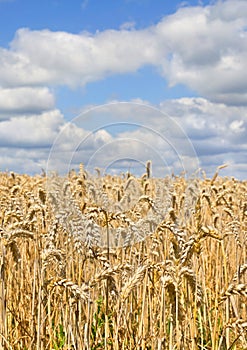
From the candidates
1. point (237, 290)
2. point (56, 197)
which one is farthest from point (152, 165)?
point (237, 290)

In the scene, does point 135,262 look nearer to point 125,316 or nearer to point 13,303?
point 125,316

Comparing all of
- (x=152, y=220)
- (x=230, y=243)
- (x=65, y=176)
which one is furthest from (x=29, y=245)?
(x=230, y=243)

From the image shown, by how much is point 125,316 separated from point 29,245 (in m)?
2.17

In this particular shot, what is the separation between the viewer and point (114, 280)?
2.60m

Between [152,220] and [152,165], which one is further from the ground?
[152,165]

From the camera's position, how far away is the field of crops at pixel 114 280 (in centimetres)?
230

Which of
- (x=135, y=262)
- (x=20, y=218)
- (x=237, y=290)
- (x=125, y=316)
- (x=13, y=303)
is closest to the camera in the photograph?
(x=237, y=290)

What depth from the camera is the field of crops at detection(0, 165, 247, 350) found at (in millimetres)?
2297

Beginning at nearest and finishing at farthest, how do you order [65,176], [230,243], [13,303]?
[13,303] < [65,176] < [230,243]

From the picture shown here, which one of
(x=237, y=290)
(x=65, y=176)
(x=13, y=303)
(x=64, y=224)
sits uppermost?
(x=65, y=176)

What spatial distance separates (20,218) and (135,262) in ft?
2.60

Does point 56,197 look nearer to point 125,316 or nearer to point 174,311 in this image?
point 125,316

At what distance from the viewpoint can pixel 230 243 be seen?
555 centimetres

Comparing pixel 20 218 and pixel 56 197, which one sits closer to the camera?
pixel 20 218
